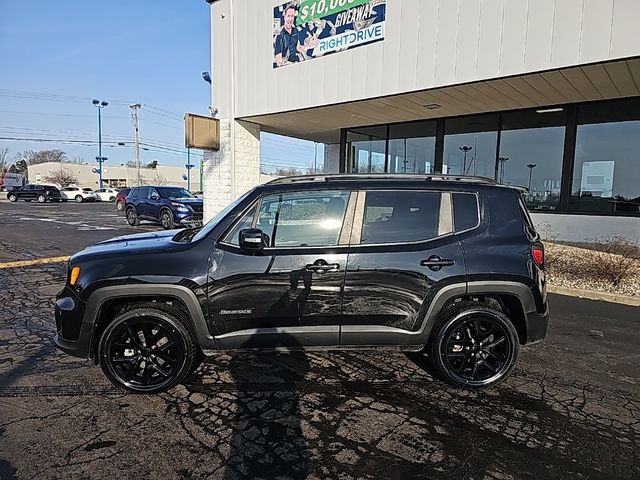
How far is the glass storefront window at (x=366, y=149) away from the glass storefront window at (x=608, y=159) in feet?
20.1

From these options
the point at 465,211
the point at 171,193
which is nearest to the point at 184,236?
the point at 465,211

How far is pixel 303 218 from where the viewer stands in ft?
12.0

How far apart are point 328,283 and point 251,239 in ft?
2.42

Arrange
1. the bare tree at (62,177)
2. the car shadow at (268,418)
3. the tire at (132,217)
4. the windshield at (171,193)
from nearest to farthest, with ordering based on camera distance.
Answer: the car shadow at (268,418) → the windshield at (171,193) → the tire at (132,217) → the bare tree at (62,177)

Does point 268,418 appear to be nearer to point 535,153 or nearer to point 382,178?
point 382,178

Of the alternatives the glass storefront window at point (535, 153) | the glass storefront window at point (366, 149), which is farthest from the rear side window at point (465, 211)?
the glass storefront window at point (366, 149)

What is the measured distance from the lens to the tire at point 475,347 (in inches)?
143

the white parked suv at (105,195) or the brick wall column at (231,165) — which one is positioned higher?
the brick wall column at (231,165)

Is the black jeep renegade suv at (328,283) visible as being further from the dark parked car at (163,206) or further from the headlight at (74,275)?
the dark parked car at (163,206)

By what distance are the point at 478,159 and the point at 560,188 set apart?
250 cm

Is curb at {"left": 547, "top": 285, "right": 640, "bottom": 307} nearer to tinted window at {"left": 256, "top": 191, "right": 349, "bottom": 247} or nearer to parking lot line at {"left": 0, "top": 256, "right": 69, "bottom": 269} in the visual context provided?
tinted window at {"left": 256, "top": 191, "right": 349, "bottom": 247}

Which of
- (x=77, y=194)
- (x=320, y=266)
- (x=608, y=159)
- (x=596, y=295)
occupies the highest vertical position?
(x=608, y=159)

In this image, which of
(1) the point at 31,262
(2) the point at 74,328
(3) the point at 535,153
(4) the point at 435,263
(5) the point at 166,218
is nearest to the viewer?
(2) the point at 74,328

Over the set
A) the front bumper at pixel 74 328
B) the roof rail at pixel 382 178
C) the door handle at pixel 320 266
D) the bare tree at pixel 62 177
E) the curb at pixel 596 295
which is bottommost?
the curb at pixel 596 295
